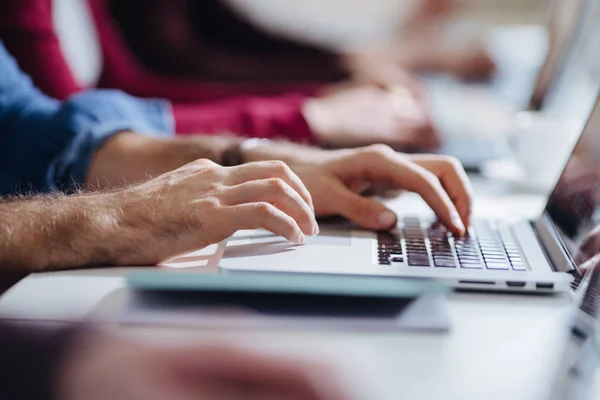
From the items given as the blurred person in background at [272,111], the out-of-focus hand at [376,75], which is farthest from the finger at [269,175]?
the out-of-focus hand at [376,75]

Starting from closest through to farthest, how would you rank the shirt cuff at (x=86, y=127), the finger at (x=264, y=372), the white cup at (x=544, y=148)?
the finger at (x=264, y=372), the shirt cuff at (x=86, y=127), the white cup at (x=544, y=148)

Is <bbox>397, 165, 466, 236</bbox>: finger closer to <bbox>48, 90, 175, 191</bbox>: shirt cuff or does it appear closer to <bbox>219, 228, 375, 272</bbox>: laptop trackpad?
<bbox>219, 228, 375, 272</bbox>: laptop trackpad

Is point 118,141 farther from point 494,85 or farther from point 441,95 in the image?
point 494,85

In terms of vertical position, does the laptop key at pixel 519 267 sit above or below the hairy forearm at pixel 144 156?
above

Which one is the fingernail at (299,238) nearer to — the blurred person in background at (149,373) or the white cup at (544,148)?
the blurred person in background at (149,373)

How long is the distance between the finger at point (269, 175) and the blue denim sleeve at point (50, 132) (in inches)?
9.4

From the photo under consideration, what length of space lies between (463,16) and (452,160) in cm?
206

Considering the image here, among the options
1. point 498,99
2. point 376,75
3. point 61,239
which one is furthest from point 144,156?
point 498,99

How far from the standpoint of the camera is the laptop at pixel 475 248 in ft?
1.77

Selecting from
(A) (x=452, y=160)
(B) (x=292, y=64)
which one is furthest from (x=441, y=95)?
(A) (x=452, y=160)

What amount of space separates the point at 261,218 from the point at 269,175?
6 cm

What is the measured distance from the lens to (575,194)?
681 millimetres

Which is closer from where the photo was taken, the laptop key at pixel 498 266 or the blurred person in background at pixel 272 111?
the laptop key at pixel 498 266

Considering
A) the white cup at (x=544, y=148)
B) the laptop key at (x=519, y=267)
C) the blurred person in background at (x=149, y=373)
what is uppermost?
the white cup at (x=544, y=148)
